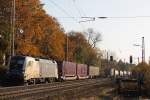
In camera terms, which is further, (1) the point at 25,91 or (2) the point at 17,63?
(2) the point at 17,63

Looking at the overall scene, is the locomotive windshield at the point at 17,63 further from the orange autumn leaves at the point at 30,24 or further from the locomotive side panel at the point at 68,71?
the locomotive side panel at the point at 68,71

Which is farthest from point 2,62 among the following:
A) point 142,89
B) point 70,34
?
point 70,34

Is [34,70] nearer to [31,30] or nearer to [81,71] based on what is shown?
[31,30]

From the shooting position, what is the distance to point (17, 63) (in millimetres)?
44656

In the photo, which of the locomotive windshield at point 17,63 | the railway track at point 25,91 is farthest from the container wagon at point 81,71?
the railway track at point 25,91

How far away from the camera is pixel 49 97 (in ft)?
94.5

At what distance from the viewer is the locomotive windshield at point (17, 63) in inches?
1756

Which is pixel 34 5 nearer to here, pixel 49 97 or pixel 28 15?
pixel 28 15

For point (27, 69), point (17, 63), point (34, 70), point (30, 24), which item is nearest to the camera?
point (17, 63)

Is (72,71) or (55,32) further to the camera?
(55,32)

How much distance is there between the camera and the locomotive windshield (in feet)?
146

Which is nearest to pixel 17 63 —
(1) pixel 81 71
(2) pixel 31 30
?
(2) pixel 31 30

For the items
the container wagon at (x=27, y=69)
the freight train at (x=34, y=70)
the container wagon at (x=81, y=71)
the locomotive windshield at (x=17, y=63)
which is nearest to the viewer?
the container wagon at (x=27, y=69)

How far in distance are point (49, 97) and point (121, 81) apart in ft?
48.6
